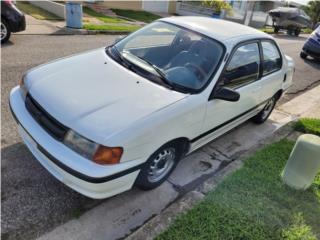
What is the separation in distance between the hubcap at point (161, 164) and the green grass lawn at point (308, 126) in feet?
9.51

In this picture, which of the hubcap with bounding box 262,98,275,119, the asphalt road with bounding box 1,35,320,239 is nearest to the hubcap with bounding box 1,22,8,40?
the asphalt road with bounding box 1,35,320,239

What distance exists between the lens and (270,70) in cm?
470

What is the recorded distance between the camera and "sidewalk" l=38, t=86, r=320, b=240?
277 cm

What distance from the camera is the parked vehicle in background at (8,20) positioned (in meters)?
7.85

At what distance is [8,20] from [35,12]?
615 cm

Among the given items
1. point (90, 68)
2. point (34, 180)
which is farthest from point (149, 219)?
point (90, 68)

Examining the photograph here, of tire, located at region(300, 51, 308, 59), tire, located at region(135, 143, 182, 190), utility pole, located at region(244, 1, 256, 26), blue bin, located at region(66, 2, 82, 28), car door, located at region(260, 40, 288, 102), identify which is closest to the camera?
tire, located at region(135, 143, 182, 190)

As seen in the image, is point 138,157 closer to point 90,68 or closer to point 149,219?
point 149,219

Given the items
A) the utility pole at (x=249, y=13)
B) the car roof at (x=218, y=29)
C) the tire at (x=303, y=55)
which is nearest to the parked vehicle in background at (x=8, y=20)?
the car roof at (x=218, y=29)

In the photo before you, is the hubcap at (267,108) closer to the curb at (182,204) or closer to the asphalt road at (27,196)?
the curb at (182,204)

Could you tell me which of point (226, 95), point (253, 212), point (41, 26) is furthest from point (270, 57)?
point (41, 26)

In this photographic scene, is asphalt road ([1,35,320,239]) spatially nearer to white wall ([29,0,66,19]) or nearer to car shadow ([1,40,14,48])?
car shadow ([1,40,14,48])

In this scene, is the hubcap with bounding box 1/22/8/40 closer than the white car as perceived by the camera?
No

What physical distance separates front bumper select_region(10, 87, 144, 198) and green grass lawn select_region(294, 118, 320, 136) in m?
3.53
